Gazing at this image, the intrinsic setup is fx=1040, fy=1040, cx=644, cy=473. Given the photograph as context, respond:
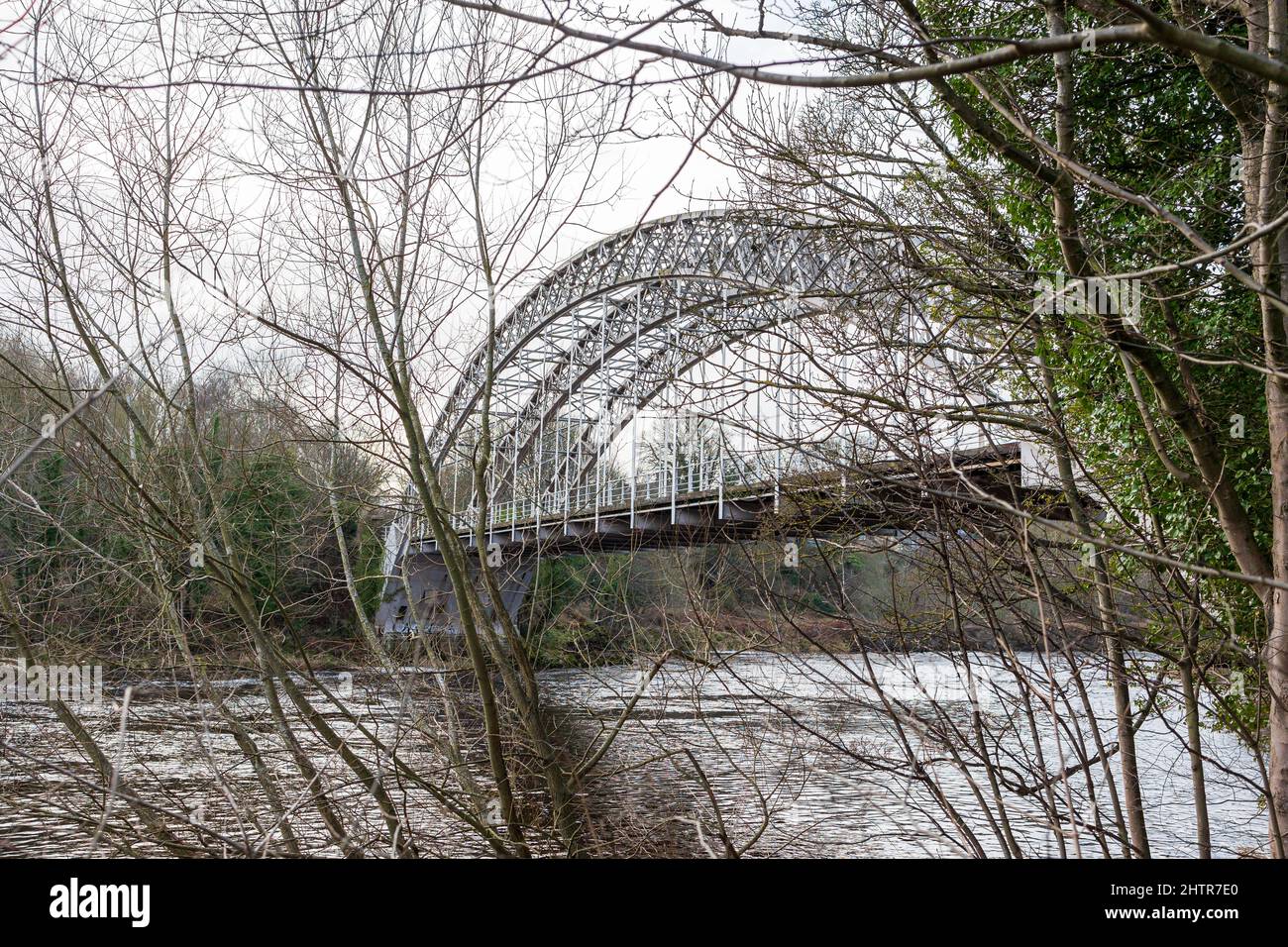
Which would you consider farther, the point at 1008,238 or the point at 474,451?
the point at 1008,238

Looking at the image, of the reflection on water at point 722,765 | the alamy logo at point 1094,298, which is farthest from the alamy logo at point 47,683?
the alamy logo at point 1094,298

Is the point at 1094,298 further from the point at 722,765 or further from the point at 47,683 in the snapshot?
the point at 722,765

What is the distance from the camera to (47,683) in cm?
584

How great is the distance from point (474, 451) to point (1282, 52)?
3.73 meters

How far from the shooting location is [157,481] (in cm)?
615

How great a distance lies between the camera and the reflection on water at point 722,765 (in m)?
3.87

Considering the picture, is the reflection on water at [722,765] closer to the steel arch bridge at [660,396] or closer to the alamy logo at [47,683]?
the alamy logo at [47,683]

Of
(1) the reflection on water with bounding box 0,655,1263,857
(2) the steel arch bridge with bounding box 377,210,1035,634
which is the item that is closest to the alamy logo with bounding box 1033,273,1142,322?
(2) the steel arch bridge with bounding box 377,210,1035,634
